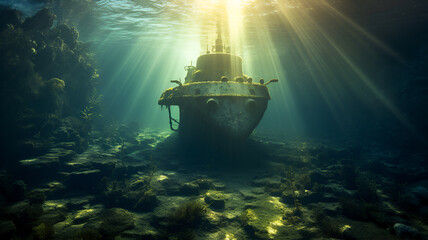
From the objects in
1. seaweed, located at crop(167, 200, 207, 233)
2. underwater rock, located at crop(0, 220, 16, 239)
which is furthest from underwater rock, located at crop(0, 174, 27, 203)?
seaweed, located at crop(167, 200, 207, 233)

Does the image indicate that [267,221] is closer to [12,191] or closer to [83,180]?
[83,180]

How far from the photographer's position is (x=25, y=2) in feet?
42.8

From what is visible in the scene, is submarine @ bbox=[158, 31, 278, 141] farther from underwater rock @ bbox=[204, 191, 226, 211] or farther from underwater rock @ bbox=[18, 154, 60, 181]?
underwater rock @ bbox=[18, 154, 60, 181]

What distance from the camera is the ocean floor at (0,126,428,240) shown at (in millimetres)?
4688

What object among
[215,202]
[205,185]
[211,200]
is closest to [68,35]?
[205,185]

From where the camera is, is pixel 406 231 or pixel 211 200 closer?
pixel 406 231

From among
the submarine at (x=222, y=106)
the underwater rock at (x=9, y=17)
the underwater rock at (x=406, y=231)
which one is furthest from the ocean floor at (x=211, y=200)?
the underwater rock at (x=9, y=17)

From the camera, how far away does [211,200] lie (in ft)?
20.5

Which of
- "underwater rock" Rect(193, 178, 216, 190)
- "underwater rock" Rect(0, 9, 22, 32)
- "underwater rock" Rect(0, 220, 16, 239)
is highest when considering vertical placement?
"underwater rock" Rect(0, 9, 22, 32)

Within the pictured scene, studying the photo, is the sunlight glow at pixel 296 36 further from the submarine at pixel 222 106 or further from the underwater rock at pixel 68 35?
the submarine at pixel 222 106

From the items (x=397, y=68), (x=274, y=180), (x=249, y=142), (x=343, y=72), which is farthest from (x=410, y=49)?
(x=274, y=180)

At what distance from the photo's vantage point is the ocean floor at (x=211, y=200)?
469cm

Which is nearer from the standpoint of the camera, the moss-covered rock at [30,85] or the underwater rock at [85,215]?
the underwater rock at [85,215]

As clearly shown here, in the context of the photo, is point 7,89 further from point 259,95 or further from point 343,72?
point 343,72
